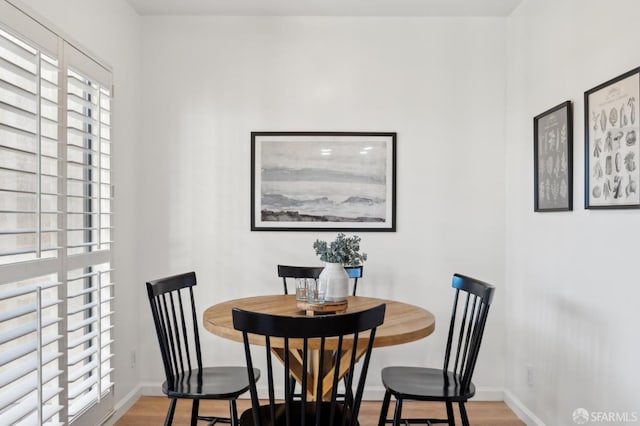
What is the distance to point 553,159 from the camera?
8.74ft

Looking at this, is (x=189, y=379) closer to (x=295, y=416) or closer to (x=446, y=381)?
(x=295, y=416)

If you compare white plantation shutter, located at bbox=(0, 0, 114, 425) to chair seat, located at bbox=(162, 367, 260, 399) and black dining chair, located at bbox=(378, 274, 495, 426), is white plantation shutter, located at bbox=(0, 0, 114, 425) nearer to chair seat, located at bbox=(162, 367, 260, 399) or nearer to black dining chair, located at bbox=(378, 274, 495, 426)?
chair seat, located at bbox=(162, 367, 260, 399)

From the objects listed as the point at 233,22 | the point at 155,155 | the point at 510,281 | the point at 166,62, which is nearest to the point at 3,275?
the point at 155,155

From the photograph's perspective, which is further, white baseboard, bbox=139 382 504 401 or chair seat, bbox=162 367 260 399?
white baseboard, bbox=139 382 504 401

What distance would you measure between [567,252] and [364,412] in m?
1.67

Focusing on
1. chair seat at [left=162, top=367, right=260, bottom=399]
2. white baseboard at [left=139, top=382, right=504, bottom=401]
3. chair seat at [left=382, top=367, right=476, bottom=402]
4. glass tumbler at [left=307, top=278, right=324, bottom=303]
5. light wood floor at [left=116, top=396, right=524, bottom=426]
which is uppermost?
glass tumbler at [left=307, top=278, right=324, bottom=303]

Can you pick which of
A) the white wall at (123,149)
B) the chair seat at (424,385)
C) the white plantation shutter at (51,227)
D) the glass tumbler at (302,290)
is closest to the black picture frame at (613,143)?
the chair seat at (424,385)

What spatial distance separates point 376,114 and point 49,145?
2115 millimetres

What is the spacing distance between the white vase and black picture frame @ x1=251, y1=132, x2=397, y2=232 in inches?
42.5

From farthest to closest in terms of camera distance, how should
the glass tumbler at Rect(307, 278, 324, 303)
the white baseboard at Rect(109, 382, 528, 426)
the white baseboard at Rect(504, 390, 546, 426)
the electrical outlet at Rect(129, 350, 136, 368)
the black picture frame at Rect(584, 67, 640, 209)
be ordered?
the electrical outlet at Rect(129, 350, 136, 368), the white baseboard at Rect(109, 382, 528, 426), the white baseboard at Rect(504, 390, 546, 426), the glass tumbler at Rect(307, 278, 324, 303), the black picture frame at Rect(584, 67, 640, 209)

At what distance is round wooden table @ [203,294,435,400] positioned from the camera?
1.84 m

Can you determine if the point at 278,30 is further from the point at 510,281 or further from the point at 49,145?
the point at 510,281

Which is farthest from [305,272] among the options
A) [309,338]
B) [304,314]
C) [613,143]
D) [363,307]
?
[613,143]

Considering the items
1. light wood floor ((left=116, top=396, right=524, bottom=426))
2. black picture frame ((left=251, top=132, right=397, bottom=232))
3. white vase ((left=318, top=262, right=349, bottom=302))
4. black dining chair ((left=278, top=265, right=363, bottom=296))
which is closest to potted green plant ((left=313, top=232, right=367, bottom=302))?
white vase ((left=318, top=262, right=349, bottom=302))
